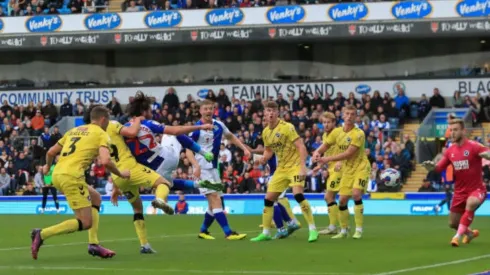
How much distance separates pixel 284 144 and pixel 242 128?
20.4 meters

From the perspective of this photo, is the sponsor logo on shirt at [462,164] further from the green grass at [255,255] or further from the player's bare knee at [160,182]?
the player's bare knee at [160,182]

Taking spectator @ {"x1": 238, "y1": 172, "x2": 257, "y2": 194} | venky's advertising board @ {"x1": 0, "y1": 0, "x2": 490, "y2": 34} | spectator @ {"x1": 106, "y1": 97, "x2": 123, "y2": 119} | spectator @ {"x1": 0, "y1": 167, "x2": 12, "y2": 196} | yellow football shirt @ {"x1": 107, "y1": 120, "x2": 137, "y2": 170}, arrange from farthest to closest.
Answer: spectator @ {"x1": 106, "y1": 97, "x2": 123, "y2": 119}
venky's advertising board @ {"x1": 0, "y1": 0, "x2": 490, "y2": 34}
spectator @ {"x1": 0, "y1": 167, "x2": 12, "y2": 196}
spectator @ {"x1": 238, "y1": 172, "x2": 257, "y2": 194}
yellow football shirt @ {"x1": 107, "y1": 120, "x2": 137, "y2": 170}

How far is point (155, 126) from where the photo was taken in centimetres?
1806

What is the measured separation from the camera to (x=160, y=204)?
1705 centimetres


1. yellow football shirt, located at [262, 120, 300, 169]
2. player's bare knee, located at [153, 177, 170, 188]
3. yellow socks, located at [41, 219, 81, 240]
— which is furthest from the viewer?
yellow football shirt, located at [262, 120, 300, 169]

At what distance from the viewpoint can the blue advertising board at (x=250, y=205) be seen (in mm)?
34406

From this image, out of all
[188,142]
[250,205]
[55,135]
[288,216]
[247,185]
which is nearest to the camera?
[188,142]

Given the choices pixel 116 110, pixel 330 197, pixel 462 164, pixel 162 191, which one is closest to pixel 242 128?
pixel 116 110

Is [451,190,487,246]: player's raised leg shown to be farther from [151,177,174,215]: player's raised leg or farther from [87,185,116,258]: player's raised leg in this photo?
[87,185,116,258]: player's raised leg

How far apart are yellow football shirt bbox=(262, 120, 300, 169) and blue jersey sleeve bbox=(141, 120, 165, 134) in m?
3.32

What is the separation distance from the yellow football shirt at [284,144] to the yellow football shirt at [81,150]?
15.9ft

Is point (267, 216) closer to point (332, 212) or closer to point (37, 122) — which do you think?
point (332, 212)

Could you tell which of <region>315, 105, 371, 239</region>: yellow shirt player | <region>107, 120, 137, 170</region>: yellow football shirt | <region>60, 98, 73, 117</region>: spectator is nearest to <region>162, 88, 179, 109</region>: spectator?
<region>60, 98, 73, 117</region>: spectator

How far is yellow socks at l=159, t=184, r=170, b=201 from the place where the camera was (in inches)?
685
